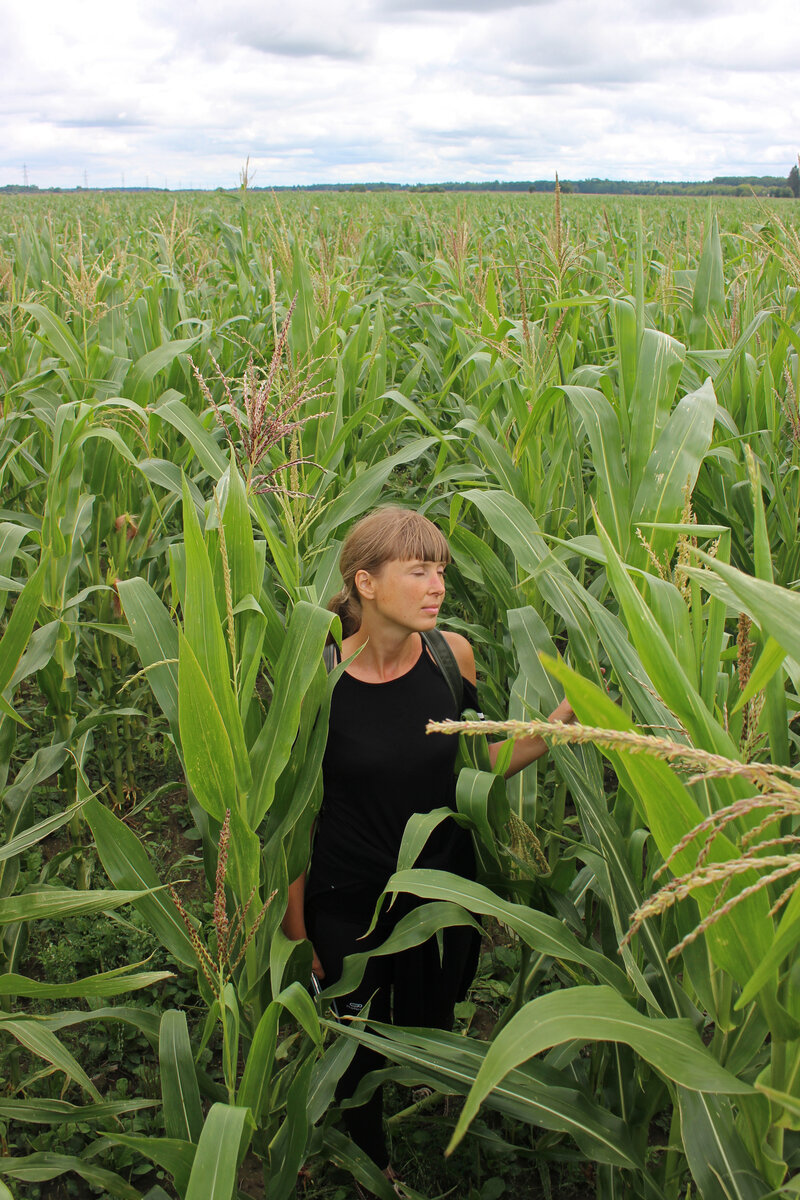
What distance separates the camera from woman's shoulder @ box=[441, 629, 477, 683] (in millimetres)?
1949

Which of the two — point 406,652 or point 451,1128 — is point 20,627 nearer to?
point 406,652

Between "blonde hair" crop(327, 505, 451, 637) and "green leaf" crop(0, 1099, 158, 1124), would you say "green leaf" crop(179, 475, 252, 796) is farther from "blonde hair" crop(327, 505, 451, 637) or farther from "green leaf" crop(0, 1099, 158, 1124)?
"green leaf" crop(0, 1099, 158, 1124)

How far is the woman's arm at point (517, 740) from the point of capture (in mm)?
1631

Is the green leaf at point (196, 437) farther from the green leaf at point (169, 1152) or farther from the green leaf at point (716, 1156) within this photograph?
the green leaf at point (716, 1156)

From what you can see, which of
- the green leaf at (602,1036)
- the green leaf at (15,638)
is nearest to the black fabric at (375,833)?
the green leaf at (15,638)

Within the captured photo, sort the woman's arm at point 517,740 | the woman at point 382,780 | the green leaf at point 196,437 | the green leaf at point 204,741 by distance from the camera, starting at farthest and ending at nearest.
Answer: the green leaf at point 196,437, the woman at point 382,780, the woman's arm at point 517,740, the green leaf at point 204,741

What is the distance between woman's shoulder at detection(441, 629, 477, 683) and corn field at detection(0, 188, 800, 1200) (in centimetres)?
16

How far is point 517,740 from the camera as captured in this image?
1.73m

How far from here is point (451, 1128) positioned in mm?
1926

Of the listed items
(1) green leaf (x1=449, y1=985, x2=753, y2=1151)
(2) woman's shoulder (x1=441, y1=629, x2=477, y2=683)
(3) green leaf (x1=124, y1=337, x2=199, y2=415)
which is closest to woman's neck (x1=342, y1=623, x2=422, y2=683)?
(2) woman's shoulder (x1=441, y1=629, x2=477, y2=683)

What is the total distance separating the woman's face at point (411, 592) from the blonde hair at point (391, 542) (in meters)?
0.02

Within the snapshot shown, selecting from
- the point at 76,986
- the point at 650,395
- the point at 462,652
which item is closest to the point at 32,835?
the point at 76,986

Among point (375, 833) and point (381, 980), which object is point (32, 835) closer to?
point (375, 833)

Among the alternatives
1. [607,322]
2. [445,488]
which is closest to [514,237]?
[607,322]
